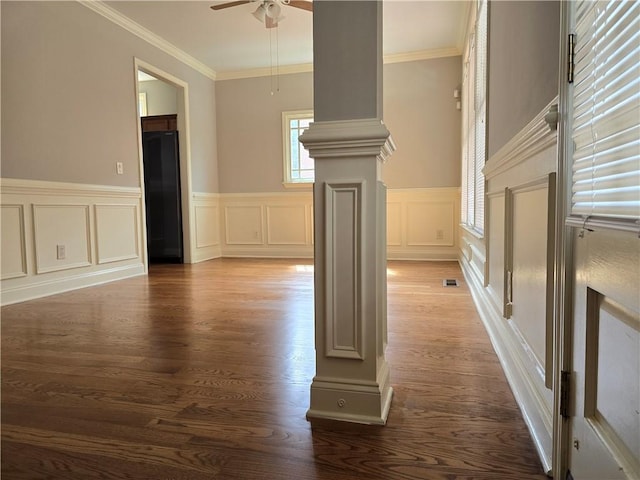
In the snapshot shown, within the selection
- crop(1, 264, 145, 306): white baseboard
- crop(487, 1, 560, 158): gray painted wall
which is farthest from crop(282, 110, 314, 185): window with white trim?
crop(487, 1, 560, 158): gray painted wall

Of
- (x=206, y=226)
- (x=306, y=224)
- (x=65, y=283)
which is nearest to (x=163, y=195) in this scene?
(x=206, y=226)

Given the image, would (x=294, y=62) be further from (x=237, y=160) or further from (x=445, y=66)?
(x=445, y=66)

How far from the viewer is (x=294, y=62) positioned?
17.4ft

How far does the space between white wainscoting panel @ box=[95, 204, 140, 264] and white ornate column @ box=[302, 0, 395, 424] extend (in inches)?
126

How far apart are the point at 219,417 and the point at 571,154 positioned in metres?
1.17

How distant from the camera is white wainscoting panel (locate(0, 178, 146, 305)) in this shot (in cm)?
295

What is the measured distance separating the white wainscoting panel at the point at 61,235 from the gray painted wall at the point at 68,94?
10.3 inches

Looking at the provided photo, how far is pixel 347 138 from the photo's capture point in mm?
1175

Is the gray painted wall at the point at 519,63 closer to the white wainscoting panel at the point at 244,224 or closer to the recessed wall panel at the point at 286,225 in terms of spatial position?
the recessed wall panel at the point at 286,225

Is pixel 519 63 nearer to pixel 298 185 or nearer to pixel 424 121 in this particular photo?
pixel 424 121

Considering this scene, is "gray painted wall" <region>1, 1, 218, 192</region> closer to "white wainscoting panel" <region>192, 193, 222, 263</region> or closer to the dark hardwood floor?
"white wainscoting panel" <region>192, 193, 222, 263</region>

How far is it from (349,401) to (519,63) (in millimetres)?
1322

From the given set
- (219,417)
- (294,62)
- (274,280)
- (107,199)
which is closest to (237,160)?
(294,62)

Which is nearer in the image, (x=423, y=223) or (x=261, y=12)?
(x=261, y=12)
